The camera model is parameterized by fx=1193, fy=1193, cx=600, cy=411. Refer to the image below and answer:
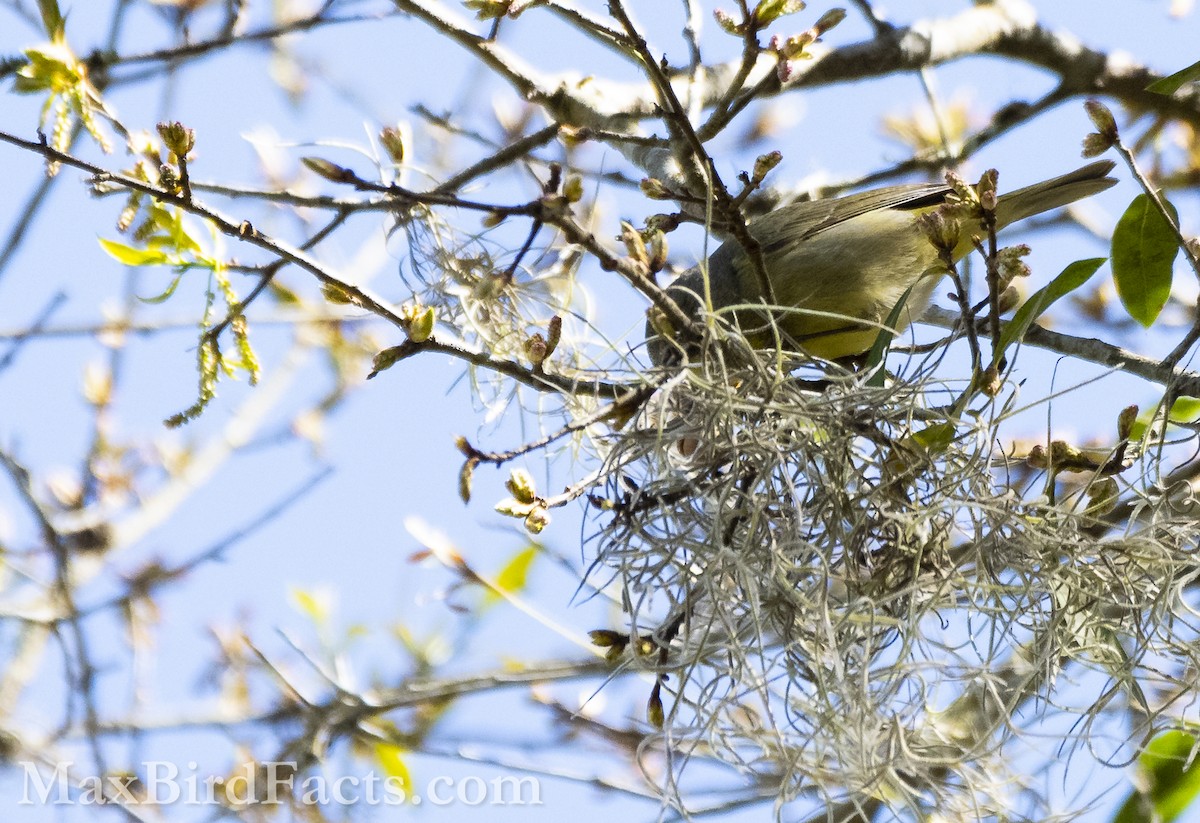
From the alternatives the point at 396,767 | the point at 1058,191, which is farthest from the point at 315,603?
the point at 1058,191

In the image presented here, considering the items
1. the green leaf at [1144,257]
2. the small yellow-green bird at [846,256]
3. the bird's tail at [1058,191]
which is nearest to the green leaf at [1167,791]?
the green leaf at [1144,257]

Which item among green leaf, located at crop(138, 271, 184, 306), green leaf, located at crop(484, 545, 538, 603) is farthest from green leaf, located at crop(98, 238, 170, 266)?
green leaf, located at crop(484, 545, 538, 603)

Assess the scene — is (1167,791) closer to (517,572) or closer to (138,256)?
(517,572)

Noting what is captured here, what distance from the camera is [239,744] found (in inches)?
173

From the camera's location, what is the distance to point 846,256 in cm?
345

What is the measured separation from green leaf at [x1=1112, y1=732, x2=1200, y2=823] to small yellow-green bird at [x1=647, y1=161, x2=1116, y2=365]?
3.94 ft

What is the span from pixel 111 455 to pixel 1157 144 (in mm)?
4289

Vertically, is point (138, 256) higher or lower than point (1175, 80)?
higher

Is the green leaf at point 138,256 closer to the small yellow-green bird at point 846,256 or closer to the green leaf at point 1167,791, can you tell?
the small yellow-green bird at point 846,256

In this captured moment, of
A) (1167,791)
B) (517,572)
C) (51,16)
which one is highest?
(51,16)

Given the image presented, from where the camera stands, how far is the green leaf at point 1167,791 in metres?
2.46

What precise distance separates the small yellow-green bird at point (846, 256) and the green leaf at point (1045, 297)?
988 mm

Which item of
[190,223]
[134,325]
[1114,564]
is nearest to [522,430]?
[190,223]

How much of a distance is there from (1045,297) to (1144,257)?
33 cm
